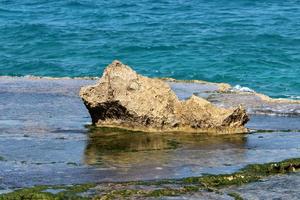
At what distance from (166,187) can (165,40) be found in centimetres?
2015

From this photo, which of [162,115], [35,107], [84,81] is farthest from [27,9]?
[162,115]

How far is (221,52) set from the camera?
82.2 ft

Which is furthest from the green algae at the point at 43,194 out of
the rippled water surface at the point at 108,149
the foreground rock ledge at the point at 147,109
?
the foreground rock ledge at the point at 147,109

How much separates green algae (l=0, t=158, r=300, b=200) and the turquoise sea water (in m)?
11.5

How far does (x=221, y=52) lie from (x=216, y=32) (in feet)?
9.62

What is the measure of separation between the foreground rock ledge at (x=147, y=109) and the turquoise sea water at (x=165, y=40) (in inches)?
361

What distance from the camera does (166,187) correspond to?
7.14 meters

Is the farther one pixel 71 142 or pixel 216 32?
pixel 216 32

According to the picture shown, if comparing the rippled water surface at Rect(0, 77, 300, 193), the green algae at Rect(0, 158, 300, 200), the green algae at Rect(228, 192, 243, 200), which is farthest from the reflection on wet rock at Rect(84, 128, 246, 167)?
the green algae at Rect(228, 192, 243, 200)

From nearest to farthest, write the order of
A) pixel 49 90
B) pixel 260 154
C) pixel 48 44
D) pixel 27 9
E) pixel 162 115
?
pixel 260 154, pixel 162 115, pixel 49 90, pixel 48 44, pixel 27 9

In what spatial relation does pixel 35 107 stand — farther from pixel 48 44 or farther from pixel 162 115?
pixel 48 44

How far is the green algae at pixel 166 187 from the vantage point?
6809mm

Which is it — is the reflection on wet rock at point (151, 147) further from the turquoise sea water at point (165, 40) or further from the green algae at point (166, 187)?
the turquoise sea water at point (165, 40)

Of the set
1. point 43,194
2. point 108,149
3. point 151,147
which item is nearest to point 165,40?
point 151,147
